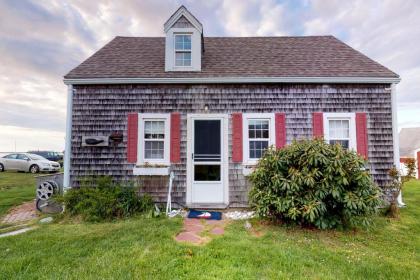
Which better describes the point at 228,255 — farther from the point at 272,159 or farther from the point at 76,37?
the point at 76,37

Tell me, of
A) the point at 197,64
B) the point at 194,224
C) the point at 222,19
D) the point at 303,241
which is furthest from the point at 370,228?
the point at 222,19

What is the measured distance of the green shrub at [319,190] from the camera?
4.14 metres

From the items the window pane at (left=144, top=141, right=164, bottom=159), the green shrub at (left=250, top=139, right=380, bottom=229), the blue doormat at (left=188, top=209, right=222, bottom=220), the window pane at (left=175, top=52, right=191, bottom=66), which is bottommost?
the blue doormat at (left=188, top=209, right=222, bottom=220)

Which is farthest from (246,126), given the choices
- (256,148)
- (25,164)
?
(25,164)

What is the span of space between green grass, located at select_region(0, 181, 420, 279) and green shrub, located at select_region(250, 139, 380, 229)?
1.03ft

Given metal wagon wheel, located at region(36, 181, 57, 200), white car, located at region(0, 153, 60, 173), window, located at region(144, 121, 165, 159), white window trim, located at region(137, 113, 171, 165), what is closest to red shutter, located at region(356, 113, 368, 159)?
white window trim, located at region(137, 113, 171, 165)

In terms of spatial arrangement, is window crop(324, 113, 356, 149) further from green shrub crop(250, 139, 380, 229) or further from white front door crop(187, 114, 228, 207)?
white front door crop(187, 114, 228, 207)

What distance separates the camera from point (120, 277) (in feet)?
8.56

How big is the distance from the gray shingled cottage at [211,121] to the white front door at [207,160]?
28 mm

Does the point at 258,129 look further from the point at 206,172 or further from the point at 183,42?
the point at 183,42

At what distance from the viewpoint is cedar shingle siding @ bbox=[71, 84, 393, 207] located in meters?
6.16

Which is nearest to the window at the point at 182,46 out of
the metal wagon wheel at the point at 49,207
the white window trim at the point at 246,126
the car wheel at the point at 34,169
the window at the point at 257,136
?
the white window trim at the point at 246,126

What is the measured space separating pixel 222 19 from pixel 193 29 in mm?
4266

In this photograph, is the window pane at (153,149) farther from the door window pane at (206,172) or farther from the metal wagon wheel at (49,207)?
the metal wagon wheel at (49,207)
